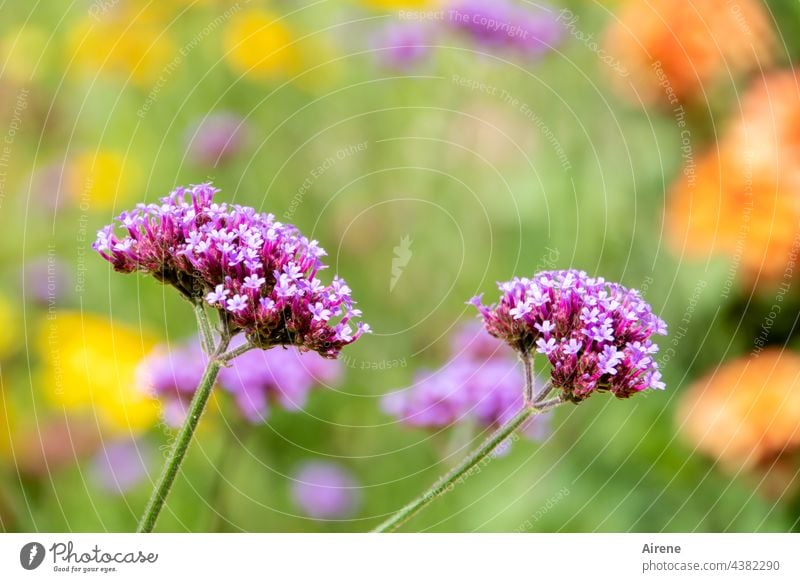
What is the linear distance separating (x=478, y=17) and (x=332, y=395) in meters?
0.96

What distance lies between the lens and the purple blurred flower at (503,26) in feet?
6.47

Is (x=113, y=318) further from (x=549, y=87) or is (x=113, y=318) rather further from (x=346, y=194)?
(x=549, y=87)

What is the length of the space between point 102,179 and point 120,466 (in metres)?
0.85

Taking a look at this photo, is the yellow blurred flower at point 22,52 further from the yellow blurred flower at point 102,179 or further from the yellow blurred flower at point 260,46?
the yellow blurred flower at point 260,46

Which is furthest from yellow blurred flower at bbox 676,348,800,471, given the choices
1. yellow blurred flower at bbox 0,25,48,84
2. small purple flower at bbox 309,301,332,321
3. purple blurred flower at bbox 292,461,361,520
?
yellow blurred flower at bbox 0,25,48,84

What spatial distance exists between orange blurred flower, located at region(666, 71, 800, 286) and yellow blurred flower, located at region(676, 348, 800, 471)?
0.20 metres

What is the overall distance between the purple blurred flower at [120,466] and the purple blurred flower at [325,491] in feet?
1.10

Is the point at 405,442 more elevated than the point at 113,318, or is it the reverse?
the point at 113,318

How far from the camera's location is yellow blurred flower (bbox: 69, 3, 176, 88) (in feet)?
7.39

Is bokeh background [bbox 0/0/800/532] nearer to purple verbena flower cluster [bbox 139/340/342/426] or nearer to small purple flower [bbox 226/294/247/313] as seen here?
purple verbena flower cluster [bbox 139/340/342/426]

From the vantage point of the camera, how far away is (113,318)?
6.72 ft
